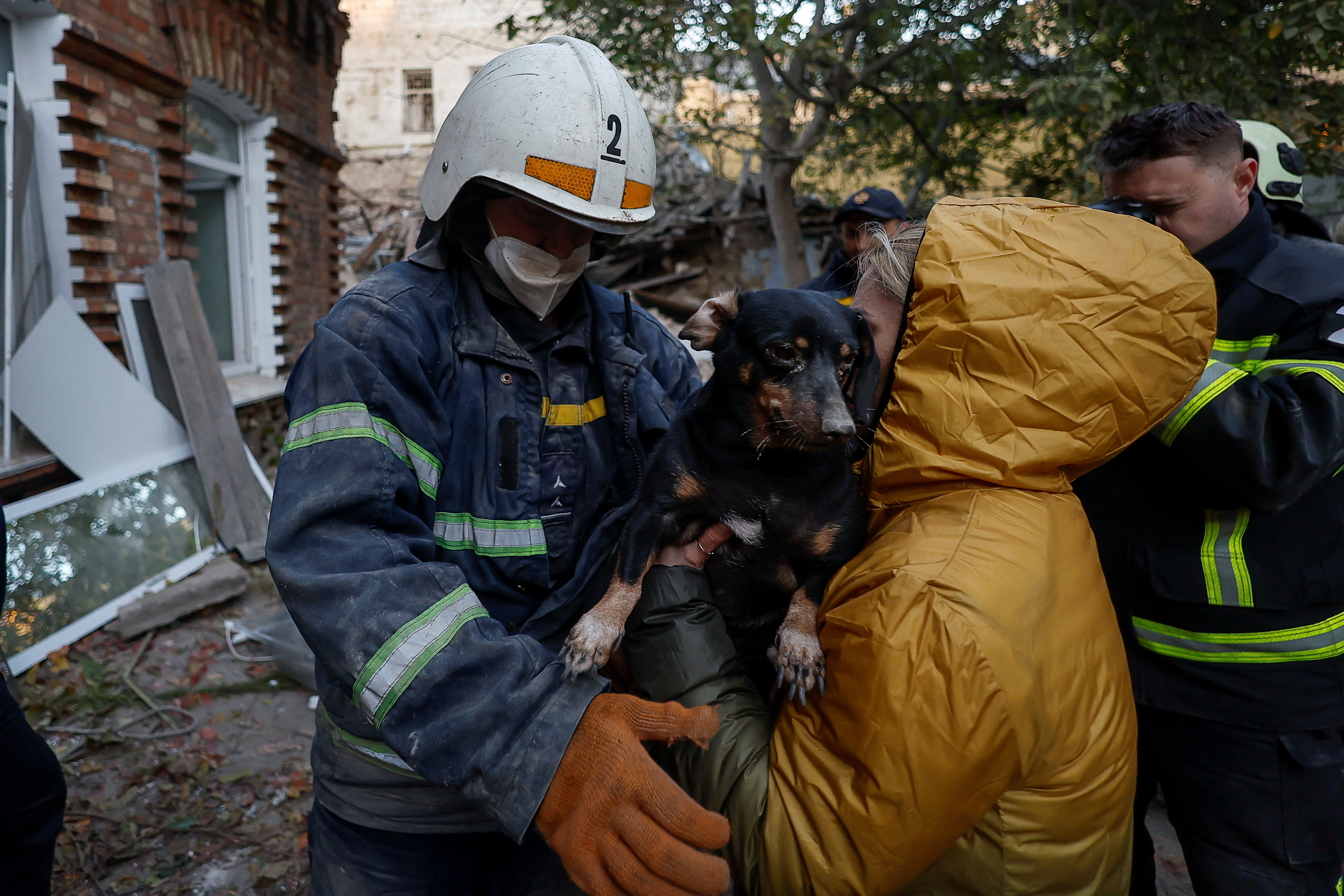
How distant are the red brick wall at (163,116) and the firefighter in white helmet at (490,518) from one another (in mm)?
4838

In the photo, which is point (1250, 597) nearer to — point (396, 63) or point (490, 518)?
point (490, 518)

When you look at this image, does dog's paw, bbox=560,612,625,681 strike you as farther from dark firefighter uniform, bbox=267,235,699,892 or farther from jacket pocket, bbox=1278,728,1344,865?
jacket pocket, bbox=1278,728,1344,865

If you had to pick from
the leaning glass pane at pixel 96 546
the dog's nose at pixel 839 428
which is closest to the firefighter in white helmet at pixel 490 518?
the dog's nose at pixel 839 428

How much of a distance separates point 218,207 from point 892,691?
861 cm

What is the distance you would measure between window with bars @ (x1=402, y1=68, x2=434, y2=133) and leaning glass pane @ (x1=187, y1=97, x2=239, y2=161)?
49.6 ft

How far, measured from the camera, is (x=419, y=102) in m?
21.9

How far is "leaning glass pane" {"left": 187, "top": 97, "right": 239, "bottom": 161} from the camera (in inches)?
274

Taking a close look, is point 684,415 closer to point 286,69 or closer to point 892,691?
point 892,691

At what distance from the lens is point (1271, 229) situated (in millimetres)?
2367

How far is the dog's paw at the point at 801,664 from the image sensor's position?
1.69 m

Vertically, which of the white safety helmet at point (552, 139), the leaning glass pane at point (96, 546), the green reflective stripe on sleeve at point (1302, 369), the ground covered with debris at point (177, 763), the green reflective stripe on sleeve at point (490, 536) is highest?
the white safety helmet at point (552, 139)

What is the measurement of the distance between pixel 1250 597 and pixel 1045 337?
1.10 metres

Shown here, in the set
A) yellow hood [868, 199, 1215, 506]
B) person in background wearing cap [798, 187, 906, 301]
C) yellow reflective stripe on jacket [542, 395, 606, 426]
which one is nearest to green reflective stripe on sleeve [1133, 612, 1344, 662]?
yellow hood [868, 199, 1215, 506]

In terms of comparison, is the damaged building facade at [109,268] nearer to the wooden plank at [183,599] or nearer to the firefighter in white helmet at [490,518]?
the wooden plank at [183,599]
